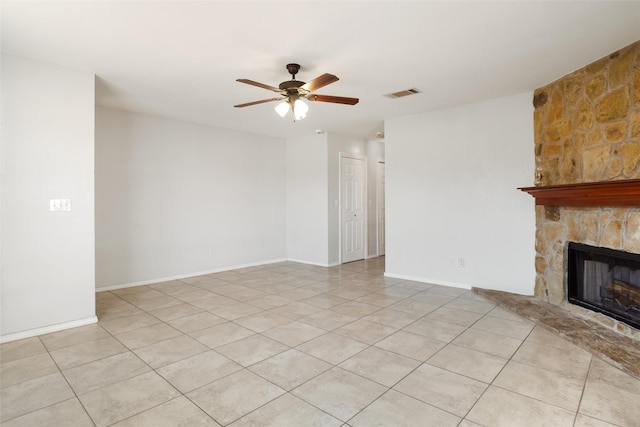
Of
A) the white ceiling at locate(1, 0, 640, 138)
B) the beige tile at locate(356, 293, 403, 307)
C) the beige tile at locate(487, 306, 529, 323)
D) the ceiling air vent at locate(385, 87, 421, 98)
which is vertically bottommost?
the beige tile at locate(487, 306, 529, 323)

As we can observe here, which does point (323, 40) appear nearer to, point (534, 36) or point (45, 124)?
point (534, 36)

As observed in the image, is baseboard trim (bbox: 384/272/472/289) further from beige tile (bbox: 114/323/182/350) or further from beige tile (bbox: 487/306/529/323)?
beige tile (bbox: 114/323/182/350)

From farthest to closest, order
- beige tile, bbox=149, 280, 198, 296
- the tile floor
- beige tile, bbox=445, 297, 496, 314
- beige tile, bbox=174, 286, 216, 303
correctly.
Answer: beige tile, bbox=149, 280, 198, 296
beige tile, bbox=174, 286, 216, 303
beige tile, bbox=445, 297, 496, 314
the tile floor

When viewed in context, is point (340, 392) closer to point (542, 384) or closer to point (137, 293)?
point (542, 384)

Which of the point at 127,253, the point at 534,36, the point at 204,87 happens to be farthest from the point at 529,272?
the point at 127,253

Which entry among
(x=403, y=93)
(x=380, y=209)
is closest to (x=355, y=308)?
(x=403, y=93)

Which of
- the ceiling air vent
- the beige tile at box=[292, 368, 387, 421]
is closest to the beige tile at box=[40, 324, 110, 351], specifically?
the beige tile at box=[292, 368, 387, 421]

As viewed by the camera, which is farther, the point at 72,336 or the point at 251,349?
the point at 72,336

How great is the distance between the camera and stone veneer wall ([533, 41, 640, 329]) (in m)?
2.85

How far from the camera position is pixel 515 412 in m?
1.93

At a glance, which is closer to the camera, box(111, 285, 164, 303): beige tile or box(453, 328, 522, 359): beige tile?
box(453, 328, 522, 359): beige tile

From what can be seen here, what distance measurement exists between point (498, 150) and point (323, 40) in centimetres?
281

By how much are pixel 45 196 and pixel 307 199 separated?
13.8 feet

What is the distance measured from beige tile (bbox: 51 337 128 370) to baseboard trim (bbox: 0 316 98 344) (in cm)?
52
